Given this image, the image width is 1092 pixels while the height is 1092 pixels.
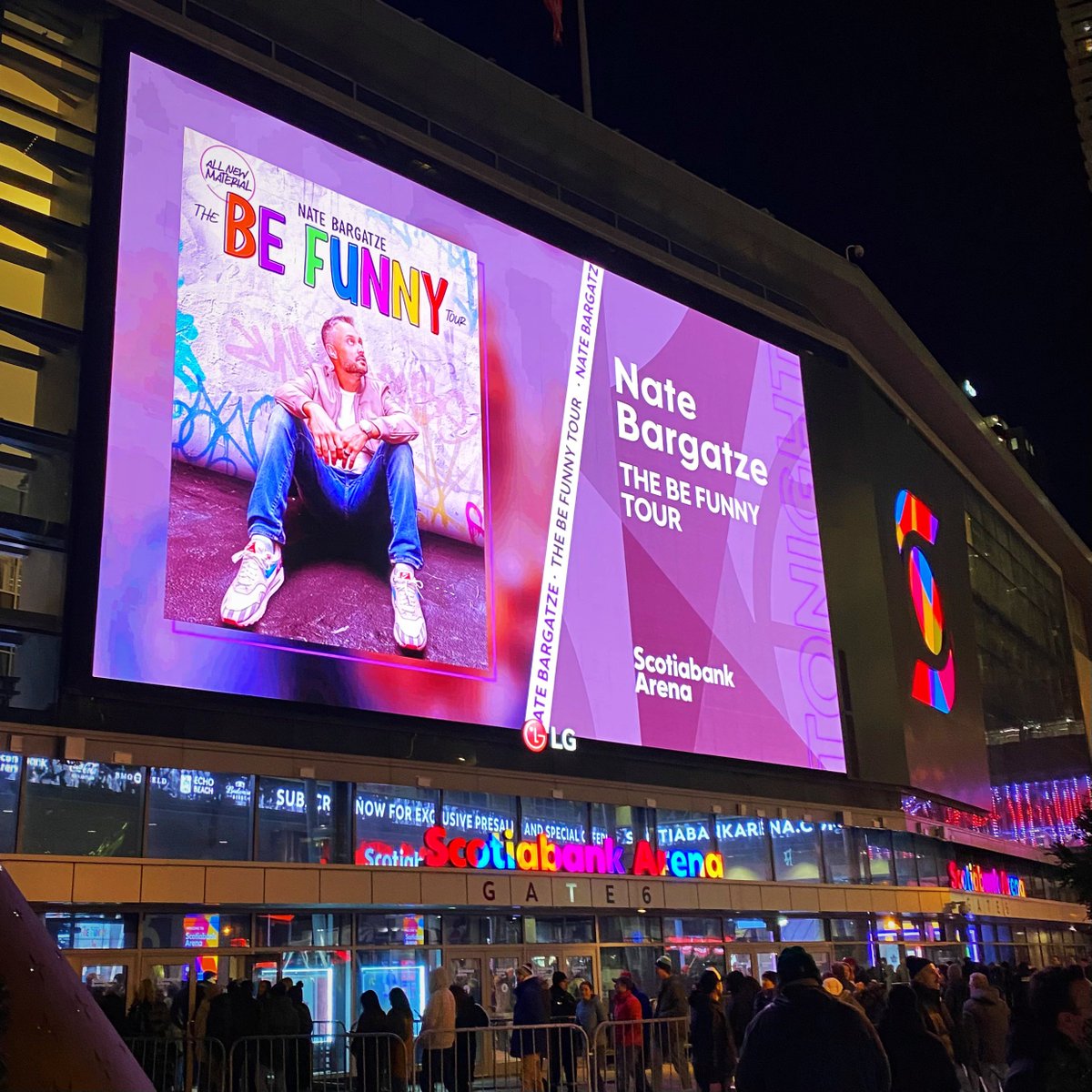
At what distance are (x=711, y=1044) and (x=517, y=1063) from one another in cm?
208

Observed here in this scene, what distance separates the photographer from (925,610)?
29.7 metres

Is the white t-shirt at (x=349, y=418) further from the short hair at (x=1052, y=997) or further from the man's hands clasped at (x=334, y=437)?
the short hair at (x=1052, y=997)

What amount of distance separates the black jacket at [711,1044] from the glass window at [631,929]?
7238 mm

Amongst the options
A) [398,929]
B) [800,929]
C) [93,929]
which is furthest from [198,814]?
[800,929]

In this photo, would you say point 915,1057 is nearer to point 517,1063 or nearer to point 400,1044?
point 400,1044

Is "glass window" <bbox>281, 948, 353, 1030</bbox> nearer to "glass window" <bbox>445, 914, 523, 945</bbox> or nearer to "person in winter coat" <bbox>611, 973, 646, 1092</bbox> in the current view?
"glass window" <bbox>445, 914, 523, 945</bbox>

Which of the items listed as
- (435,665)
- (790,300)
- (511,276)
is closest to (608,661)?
(435,665)

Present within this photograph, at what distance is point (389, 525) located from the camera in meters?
15.7

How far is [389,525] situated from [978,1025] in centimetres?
881

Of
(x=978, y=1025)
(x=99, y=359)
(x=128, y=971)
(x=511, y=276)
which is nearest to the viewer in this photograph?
(x=978, y=1025)

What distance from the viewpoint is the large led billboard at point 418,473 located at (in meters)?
13.9

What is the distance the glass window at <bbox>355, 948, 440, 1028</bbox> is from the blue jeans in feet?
18.8

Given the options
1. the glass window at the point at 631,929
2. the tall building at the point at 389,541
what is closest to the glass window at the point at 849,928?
the tall building at the point at 389,541

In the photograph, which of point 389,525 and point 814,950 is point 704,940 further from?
point 389,525
